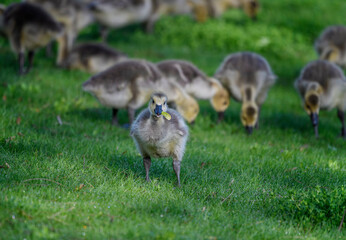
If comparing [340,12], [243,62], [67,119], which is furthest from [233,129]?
[340,12]

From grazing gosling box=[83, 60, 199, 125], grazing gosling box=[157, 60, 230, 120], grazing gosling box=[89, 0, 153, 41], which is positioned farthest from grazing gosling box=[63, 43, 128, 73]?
grazing gosling box=[83, 60, 199, 125]

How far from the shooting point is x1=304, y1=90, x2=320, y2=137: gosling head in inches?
333

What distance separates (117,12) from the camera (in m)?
13.8

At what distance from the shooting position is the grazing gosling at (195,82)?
29.0 ft

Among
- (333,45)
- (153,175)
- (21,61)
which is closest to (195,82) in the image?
(153,175)

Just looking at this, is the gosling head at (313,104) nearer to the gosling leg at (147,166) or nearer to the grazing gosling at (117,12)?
the gosling leg at (147,166)

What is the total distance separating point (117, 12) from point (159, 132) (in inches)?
363

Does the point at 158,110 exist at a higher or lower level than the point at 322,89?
higher

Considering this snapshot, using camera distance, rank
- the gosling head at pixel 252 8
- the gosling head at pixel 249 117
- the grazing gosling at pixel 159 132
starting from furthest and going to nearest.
Result: the gosling head at pixel 252 8, the gosling head at pixel 249 117, the grazing gosling at pixel 159 132

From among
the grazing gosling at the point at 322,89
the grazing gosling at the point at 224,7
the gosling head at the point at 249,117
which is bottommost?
the gosling head at the point at 249,117

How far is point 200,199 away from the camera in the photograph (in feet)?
16.9

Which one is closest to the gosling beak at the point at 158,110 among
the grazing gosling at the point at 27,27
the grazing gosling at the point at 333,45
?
the grazing gosling at the point at 27,27

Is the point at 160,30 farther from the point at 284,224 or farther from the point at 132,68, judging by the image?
the point at 284,224

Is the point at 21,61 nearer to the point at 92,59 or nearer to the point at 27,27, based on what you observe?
the point at 27,27
